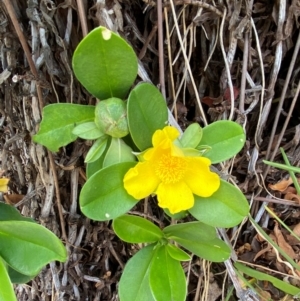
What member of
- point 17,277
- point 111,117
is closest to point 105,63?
point 111,117

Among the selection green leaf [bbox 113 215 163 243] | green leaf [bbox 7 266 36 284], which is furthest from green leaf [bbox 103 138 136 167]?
green leaf [bbox 7 266 36 284]

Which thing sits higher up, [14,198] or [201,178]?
[201,178]

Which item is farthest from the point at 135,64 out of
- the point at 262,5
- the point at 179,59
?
the point at 262,5

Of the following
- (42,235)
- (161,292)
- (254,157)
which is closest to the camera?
(42,235)

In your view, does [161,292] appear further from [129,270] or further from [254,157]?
[254,157]

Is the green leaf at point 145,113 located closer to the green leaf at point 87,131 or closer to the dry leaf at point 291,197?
the green leaf at point 87,131

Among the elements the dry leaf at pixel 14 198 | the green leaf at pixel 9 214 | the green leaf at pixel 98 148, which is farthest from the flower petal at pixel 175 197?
the dry leaf at pixel 14 198

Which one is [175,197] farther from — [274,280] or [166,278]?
[274,280]
